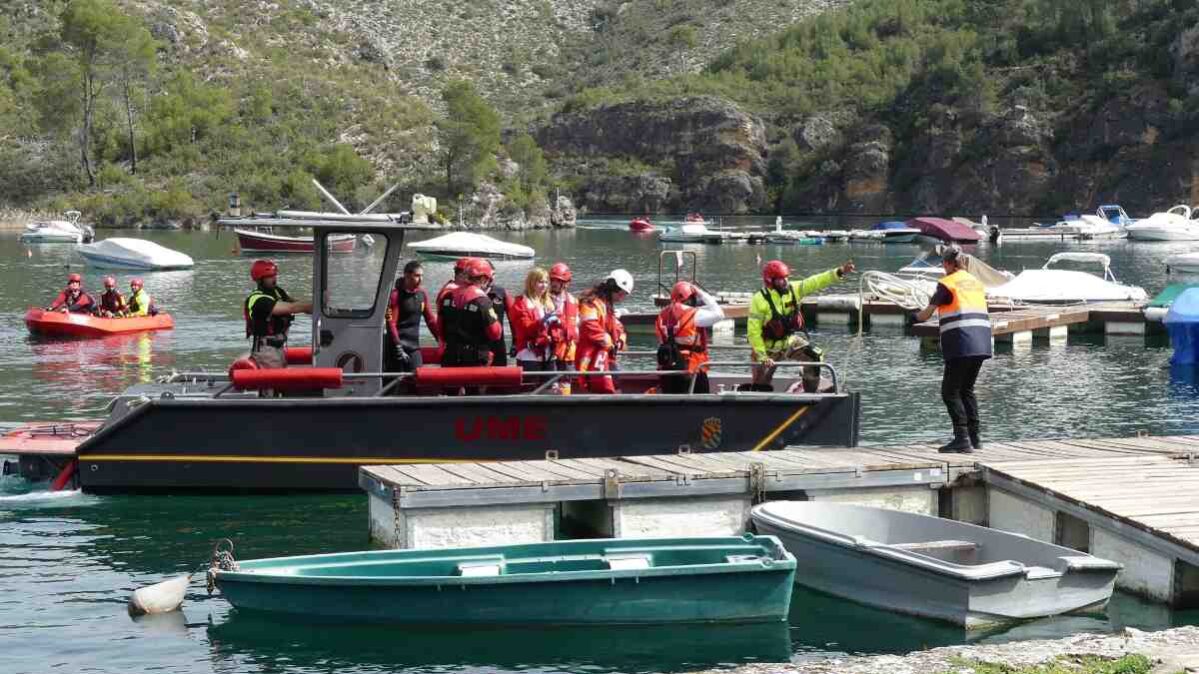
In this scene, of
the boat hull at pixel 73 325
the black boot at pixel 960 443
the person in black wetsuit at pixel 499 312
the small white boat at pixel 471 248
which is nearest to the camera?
the black boot at pixel 960 443

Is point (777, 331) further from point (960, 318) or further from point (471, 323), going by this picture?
point (471, 323)

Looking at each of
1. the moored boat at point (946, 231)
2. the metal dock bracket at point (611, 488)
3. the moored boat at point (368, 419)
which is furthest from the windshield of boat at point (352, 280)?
the moored boat at point (946, 231)

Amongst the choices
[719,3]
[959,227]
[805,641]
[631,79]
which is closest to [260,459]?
[805,641]

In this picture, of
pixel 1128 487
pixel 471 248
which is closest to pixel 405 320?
pixel 1128 487

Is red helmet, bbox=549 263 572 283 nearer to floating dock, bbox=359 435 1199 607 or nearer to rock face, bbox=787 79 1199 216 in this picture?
floating dock, bbox=359 435 1199 607

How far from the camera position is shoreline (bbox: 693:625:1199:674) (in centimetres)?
989

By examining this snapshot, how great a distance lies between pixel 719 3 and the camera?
19450cm

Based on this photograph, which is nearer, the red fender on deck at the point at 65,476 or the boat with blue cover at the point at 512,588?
the boat with blue cover at the point at 512,588

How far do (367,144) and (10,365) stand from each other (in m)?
96.2

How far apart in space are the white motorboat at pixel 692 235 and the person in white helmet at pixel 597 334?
257 feet

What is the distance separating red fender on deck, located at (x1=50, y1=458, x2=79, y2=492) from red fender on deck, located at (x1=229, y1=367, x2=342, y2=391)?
2.13 metres

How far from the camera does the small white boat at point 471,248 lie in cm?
7588

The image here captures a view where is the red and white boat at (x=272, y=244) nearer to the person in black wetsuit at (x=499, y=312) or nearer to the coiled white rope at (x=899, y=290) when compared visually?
the coiled white rope at (x=899, y=290)

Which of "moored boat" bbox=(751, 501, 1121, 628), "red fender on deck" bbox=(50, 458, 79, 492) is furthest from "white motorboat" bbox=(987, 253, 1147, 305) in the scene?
"red fender on deck" bbox=(50, 458, 79, 492)
